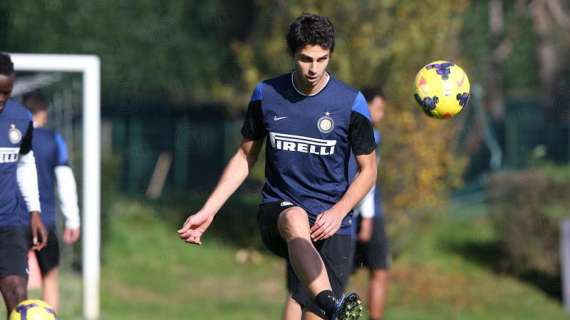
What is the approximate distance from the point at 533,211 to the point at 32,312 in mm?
10380

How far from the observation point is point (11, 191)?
26.0ft

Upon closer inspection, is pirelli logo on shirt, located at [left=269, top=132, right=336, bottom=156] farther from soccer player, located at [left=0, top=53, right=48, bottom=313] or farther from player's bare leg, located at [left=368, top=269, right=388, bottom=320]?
player's bare leg, located at [left=368, top=269, right=388, bottom=320]

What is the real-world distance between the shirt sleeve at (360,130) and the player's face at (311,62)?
1.08ft

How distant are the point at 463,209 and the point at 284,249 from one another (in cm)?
1408

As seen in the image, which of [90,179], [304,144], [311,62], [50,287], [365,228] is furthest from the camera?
[90,179]

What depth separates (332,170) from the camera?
7.30 meters

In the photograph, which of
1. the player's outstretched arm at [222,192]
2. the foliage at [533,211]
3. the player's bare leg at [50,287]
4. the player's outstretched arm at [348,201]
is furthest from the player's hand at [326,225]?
the foliage at [533,211]

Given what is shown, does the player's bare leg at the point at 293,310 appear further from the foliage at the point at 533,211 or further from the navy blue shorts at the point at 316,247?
the foliage at the point at 533,211

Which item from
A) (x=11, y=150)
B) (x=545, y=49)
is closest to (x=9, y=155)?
(x=11, y=150)

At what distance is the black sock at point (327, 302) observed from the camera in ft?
22.2

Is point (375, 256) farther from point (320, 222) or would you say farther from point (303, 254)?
point (303, 254)

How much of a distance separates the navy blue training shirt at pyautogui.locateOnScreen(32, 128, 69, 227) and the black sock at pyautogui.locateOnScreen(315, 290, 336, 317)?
4.23 metres

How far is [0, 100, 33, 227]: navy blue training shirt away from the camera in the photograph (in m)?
7.81

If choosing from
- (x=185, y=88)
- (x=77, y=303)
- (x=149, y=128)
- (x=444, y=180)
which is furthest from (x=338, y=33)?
(x=185, y=88)
